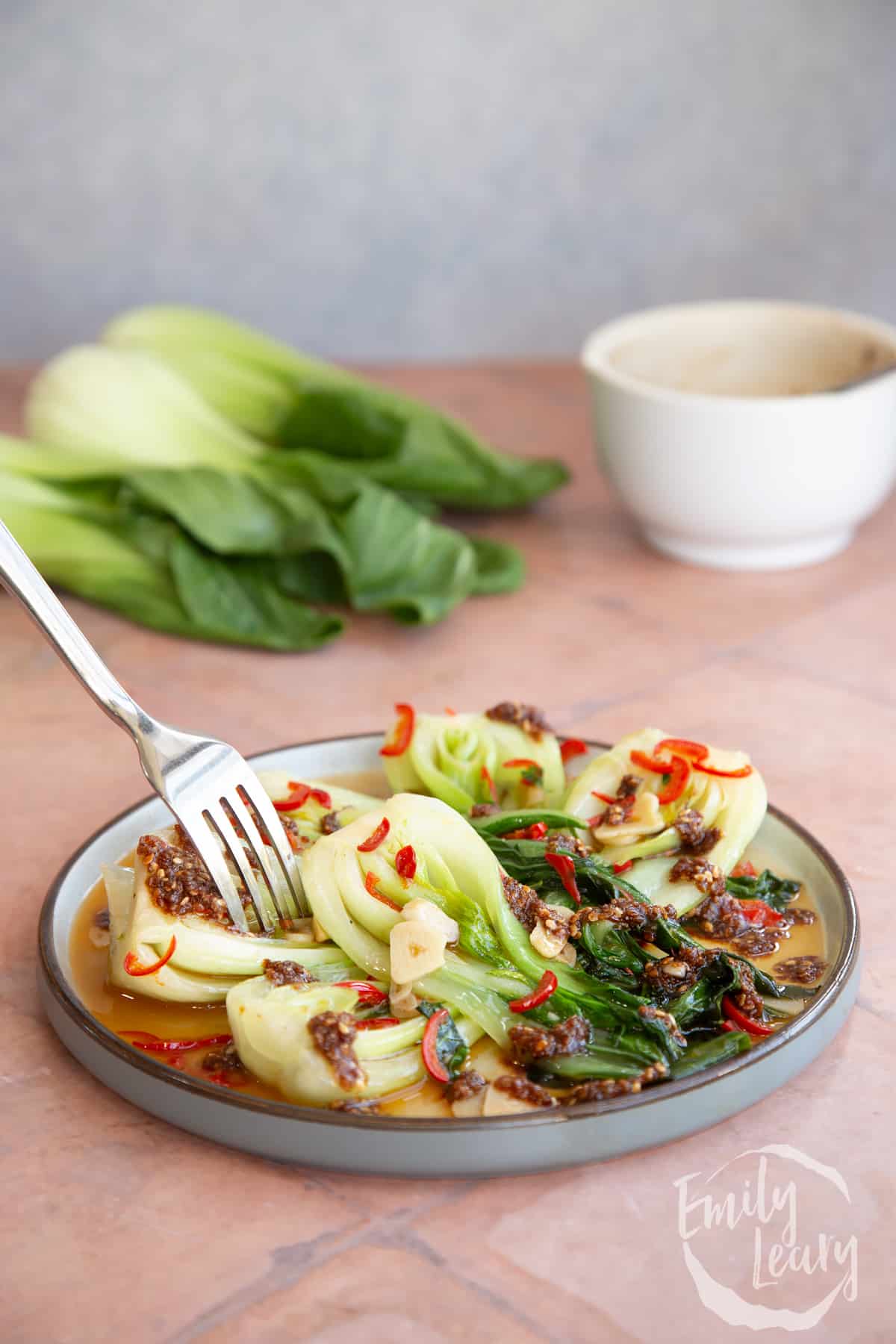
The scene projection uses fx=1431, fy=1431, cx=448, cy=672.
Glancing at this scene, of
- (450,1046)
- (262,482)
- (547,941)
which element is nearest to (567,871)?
(547,941)

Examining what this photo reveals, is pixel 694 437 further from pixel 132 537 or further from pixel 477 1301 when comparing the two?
pixel 477 1301

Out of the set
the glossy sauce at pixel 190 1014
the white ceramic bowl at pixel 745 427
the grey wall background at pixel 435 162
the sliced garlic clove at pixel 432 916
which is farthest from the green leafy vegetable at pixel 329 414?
the sliced garlic clove at pixel 432 916

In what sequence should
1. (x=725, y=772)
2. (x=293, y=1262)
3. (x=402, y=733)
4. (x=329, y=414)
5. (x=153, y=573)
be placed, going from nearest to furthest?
(x=293, y=1262) → (x=725, y=772) → (x=402, y=733) → (x=153, y=573) → (x=329, y=414)

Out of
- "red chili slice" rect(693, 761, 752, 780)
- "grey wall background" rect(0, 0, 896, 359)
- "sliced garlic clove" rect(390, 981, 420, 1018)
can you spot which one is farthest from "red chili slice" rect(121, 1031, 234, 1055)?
"grey wall background" rect(0, 0, 896, 359)

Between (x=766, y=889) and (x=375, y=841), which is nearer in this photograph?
(x=375, y=841)

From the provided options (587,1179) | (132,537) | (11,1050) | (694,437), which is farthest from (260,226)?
(587,1179)

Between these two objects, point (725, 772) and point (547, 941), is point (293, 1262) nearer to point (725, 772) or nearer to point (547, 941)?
point (547, 941)

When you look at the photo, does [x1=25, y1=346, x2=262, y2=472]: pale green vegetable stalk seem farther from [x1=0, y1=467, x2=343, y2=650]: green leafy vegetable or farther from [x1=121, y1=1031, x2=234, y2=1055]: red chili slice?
[x1=121, y1=1031, x2=234, y2=1055]: red chili slice
